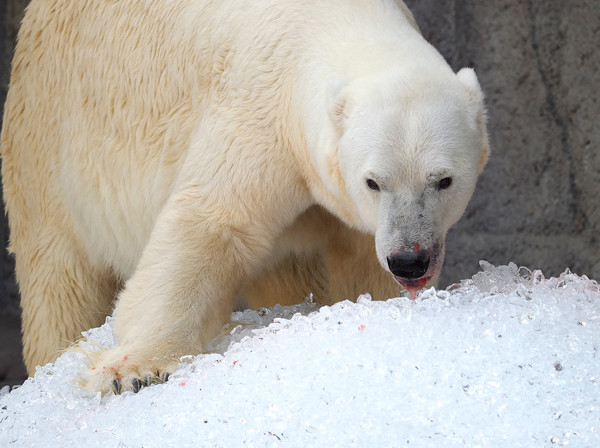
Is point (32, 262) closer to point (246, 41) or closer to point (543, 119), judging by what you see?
point (246, 41)

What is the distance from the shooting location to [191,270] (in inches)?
88.2

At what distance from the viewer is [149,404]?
5.86ft

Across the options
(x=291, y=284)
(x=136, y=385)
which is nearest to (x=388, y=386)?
(x=136, y=385)

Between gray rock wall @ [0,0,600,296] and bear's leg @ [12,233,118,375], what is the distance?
5.75 feet

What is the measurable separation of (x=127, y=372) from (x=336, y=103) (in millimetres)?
766

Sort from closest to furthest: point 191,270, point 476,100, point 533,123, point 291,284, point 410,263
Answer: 1. point 410,263
2. point 476,100
3. point 191,270
4. point 291,284
5. point 533,123

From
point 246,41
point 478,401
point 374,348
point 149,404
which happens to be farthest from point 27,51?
point 478,401

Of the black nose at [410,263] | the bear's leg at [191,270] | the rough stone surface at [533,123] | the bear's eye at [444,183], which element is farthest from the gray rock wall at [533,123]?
the black nose at [410,263]

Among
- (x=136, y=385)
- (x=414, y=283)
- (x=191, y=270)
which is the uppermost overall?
(x=414, y=283)

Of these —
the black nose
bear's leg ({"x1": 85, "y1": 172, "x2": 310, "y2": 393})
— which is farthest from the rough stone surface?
the black nose

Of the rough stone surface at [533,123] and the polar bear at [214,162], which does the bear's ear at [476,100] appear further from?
the rough stone surface at [533,123]

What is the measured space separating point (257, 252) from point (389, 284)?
53 centimetres

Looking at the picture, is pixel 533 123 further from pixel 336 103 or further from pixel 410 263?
pixel 410 263

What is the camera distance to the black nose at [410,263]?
1873 mm
